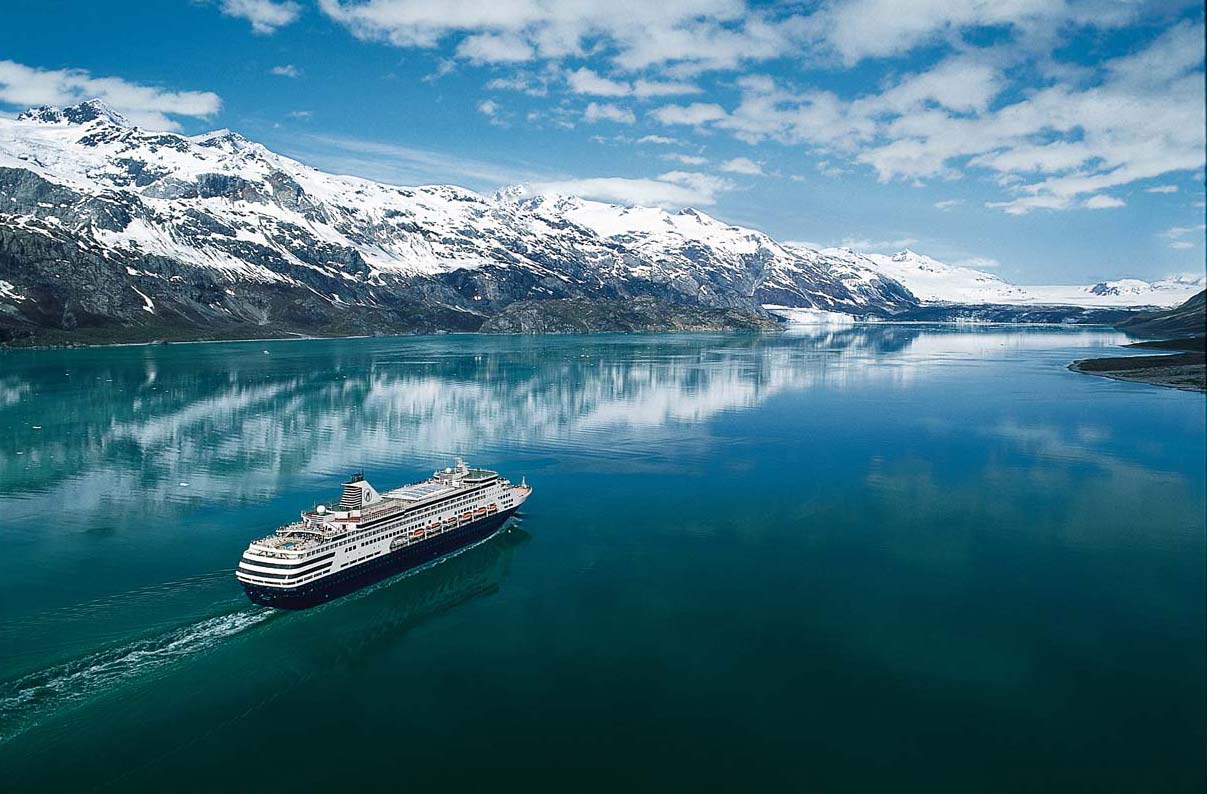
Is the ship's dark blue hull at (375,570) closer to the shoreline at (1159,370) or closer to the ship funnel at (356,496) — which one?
the ship funnel at (356,496)

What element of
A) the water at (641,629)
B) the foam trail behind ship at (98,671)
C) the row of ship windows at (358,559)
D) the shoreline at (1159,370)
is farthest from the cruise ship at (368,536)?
the shoreline at (1159,370)

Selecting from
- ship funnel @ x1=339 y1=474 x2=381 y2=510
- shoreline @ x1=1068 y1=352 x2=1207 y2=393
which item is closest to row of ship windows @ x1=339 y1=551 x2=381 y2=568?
ship funnel @ x1=339 y1=474 x2=381 y2=510

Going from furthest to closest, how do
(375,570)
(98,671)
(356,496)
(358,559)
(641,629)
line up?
(356,496), (375,570), (358,559), (641,629), (98,671)

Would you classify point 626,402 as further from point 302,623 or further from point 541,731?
point 541,731

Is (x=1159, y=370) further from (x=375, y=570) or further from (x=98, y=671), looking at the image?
(x=98, y=671)

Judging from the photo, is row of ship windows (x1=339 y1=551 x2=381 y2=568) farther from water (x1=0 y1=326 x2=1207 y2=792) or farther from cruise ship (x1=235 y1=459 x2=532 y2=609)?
water (x1=0 y1=326 x2=1207 y2=792)

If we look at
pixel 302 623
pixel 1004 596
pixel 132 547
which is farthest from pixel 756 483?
pixel 132 547

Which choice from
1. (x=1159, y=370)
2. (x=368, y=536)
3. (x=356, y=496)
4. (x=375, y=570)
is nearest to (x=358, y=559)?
(x=375, y=570)
